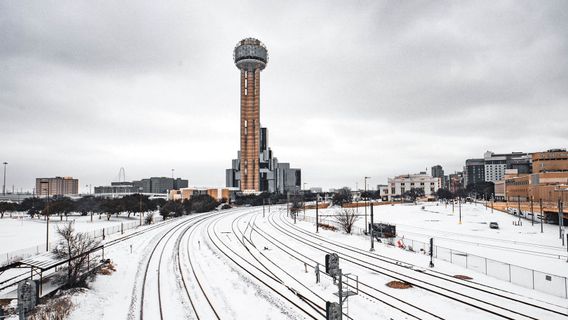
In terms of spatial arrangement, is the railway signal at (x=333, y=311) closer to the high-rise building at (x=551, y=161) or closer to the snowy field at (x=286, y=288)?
the snowy field at (x=286, y=288)

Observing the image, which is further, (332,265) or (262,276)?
(262,276)

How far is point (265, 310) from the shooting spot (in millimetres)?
21469

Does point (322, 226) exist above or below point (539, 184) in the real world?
below

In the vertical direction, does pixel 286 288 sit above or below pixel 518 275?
above

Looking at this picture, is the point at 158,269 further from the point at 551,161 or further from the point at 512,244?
the point at 551,161

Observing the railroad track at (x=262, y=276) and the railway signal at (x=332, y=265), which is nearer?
the railway signal at (x=332, y=265)

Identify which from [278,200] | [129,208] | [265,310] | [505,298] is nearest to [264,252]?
[265,310]

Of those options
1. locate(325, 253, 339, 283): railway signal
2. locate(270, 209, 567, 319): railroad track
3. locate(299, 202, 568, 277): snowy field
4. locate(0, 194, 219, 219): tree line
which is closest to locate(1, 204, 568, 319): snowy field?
locate(270, 209, 567, 319): railroad track

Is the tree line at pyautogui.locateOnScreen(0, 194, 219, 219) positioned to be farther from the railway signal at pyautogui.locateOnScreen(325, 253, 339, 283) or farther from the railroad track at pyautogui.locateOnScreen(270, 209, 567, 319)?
the railway signal at pyautogui.locateOnScreen(325, 253, 339, 283)

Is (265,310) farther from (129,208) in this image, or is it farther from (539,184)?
(539,184)

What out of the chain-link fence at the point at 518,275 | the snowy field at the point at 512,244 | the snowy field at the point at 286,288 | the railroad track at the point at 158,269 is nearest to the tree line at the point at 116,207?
the railroad track at the point at 158,269

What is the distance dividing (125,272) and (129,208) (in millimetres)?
73523

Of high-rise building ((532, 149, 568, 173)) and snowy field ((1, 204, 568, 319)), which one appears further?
high-rise building ((532, 149, 568, 173))

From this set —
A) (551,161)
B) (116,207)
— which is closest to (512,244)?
(551,161)
